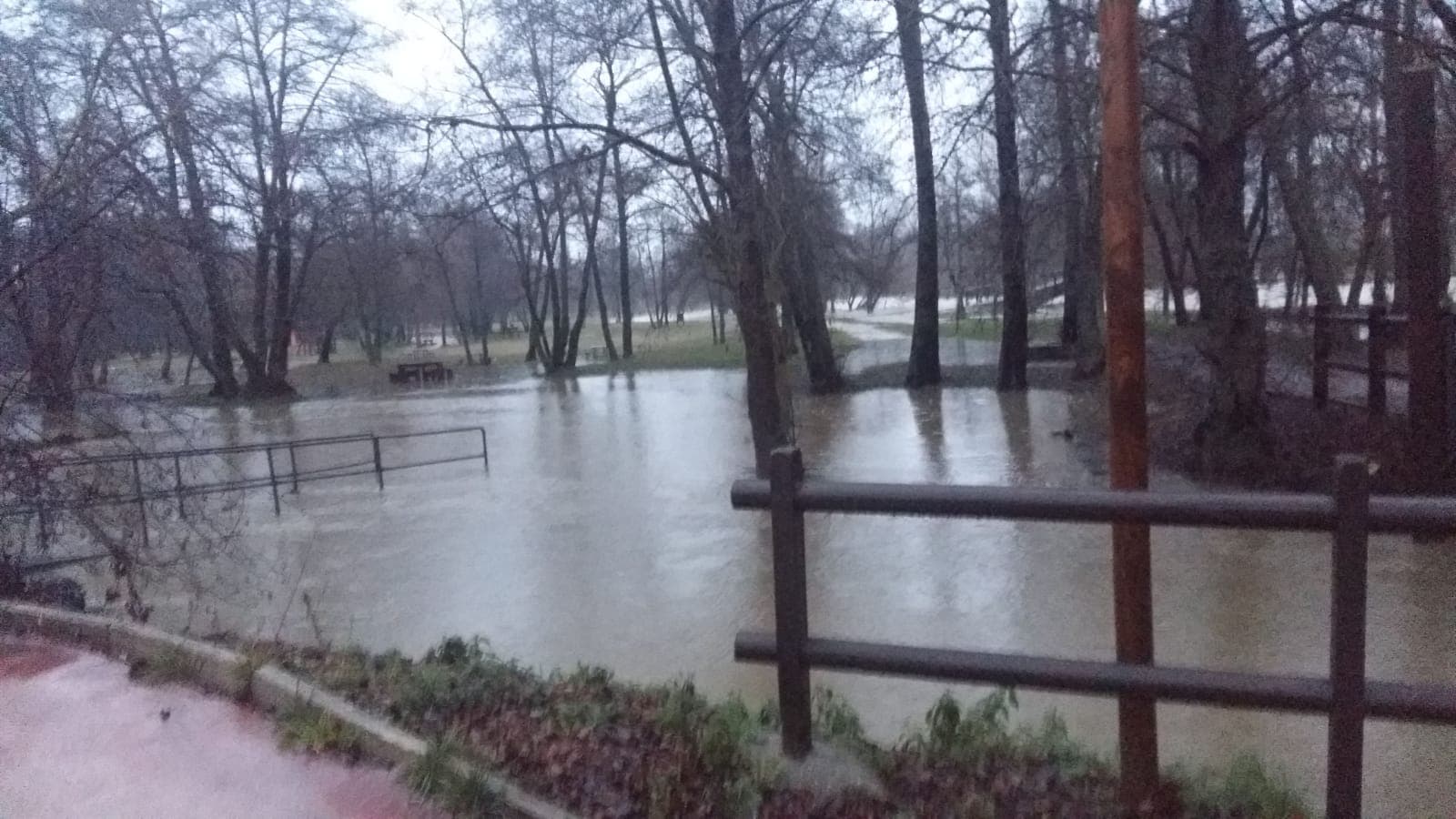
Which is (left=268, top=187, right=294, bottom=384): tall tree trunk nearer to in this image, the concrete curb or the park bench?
the park bench

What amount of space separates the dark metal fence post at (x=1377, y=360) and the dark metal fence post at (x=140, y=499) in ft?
39.5

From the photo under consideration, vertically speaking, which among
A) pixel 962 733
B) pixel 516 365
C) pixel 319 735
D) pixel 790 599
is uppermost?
pixel 790 599

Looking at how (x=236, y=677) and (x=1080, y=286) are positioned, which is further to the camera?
(x=1080, y=286)

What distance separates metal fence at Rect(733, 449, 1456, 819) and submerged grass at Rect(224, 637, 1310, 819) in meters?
0.32

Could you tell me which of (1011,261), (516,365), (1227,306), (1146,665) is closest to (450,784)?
(1146,665)

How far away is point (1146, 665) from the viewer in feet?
13.7

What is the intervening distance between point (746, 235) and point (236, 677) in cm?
979

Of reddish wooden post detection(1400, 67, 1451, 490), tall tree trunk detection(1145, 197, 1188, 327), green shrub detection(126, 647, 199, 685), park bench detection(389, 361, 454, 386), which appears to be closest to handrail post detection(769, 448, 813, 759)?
green shrub detection(126, 647, 199, 685)

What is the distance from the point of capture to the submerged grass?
14.5 ft

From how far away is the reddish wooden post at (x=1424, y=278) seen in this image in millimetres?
10719

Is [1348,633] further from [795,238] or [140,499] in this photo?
[795,238]

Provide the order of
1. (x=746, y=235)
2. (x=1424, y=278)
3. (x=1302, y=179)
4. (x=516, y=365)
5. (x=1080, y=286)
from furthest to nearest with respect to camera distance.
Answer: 1. (x=516, y=365)
2. (x=1080, y=286)
3. (x=1302, y=179)
4. (x=746, y=235)
5. (x=1424, y=278)

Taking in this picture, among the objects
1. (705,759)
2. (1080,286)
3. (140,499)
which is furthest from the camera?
(1080,286)

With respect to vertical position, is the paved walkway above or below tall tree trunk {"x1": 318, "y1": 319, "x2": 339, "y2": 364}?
below
